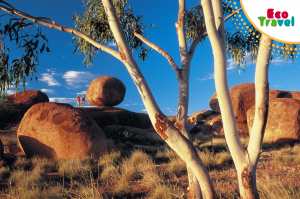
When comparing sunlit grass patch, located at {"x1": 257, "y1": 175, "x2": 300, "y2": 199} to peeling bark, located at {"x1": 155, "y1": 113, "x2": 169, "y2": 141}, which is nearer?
peeling bark, located at {"x1": 155, "y1": 113, "x2": 169, "y2": 141}

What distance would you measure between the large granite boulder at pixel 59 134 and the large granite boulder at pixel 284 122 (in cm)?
977

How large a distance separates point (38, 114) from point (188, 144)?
798cm

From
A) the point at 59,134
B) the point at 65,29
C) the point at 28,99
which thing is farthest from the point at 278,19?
the point at 28,99

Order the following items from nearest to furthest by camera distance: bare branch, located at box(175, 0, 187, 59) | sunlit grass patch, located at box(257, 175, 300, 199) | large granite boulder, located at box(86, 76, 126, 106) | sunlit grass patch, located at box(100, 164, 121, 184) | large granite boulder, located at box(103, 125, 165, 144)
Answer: sunlit grass patch, located at box(257, 175, 300, 199) < bare branch, located at box(175, 0, 187, 59) < sunlit grass patch, located at box(100, 164, 121, 184) < large granite boulder, located at box(103, 125, 165, 144) < large granite boulder, located at box(86, 76, 126, 106)

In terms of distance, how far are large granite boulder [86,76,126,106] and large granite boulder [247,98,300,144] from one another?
11873mm

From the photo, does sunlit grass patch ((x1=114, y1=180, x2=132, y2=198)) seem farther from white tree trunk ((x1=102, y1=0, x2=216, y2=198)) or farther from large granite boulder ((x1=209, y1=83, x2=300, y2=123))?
large granite boulder ((x1=209, y1=83, x2=300, y2=123))

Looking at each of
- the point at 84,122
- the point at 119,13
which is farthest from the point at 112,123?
the point at 119,13

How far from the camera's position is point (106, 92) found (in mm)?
18297

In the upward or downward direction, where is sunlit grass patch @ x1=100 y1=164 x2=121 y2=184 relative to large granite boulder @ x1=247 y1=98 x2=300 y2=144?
downward

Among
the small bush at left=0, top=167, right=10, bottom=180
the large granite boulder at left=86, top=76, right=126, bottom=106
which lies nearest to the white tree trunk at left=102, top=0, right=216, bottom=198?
the small bush at left=0, top=167, right=10, bottom=180

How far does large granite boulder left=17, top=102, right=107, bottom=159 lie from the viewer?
857 centimetres

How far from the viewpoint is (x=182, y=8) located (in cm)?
476

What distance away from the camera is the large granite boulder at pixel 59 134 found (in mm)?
8570

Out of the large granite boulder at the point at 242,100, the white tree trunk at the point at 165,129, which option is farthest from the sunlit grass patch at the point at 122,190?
the large granite boulder at the point at 242,100
